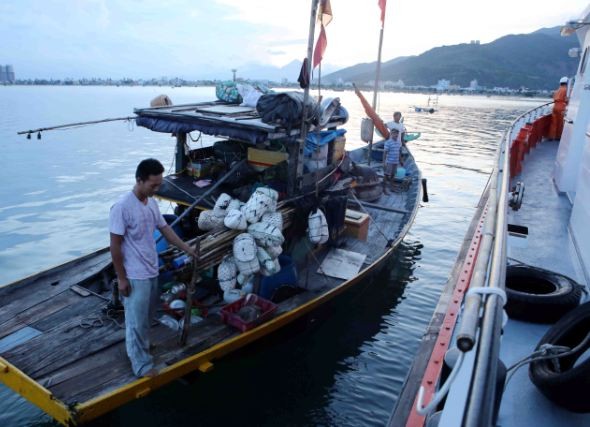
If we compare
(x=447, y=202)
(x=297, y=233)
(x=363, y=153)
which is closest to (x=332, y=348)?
(x=297, y=233)

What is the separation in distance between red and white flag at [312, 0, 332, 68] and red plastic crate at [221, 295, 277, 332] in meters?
4.77

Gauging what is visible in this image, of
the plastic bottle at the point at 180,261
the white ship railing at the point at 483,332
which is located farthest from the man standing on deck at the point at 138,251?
the white ship railing at the point at 483,332

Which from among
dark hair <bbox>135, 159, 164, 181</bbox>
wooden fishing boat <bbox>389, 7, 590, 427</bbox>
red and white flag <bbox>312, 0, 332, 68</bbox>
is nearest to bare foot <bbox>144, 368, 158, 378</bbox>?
dark hair <bbox>135, 159, 164, 181</bbox>

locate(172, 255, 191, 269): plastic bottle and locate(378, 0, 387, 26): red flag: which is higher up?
locate(378, 0, 387, 26): red flag

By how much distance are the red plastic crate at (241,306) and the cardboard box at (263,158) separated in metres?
3.02

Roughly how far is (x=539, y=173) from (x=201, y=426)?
396 inches

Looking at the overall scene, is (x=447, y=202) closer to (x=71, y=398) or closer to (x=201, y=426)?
(x=201, y=426)

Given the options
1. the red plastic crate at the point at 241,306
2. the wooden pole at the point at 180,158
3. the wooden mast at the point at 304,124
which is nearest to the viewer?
the red plastic crate at the point at 241,306

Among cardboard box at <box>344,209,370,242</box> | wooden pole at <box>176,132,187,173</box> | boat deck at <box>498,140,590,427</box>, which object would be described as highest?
wooden pole at <box>176,132,187,173</box>

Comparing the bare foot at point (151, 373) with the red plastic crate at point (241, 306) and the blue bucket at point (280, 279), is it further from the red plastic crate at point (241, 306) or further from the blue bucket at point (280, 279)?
the blue bucket at point (280, 279)

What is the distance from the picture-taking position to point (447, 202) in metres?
18.8

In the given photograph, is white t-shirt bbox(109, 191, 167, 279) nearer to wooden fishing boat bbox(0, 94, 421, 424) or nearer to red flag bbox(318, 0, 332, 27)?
wooden fishing boat bbox(0, 94, 421, 424)

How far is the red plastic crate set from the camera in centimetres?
601

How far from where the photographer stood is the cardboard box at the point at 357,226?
31.3 feet
